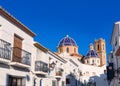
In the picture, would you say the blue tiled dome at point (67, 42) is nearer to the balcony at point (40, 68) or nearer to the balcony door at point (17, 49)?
the balcony at point (40, 68)

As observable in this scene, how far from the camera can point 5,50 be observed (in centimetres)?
1446

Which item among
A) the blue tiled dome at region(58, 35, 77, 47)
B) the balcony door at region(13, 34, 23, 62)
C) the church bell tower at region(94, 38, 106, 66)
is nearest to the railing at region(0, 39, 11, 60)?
the balcony door at region(13, 34, 23, 62)

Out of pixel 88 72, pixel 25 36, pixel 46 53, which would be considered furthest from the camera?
pixel 88 72

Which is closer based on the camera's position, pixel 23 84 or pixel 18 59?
pixel 18 59

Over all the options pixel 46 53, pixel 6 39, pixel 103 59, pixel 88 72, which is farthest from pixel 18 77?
pixel 103 59

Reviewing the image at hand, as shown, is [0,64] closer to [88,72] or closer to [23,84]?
[23,84]

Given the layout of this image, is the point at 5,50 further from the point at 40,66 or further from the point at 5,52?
the point at 40,66

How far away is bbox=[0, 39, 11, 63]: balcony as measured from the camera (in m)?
14.0

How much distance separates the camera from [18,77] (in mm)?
16953

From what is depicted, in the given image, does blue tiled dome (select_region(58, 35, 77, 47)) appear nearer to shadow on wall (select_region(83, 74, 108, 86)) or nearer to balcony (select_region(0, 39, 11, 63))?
shadow on wall (select_region(83, 74, 108, 86))

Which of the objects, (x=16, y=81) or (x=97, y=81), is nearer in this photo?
(x=16, y=81)

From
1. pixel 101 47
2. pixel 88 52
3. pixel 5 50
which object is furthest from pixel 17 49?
pixel 101 47

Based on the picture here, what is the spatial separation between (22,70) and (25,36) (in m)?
2.72

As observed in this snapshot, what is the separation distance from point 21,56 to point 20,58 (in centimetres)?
38
